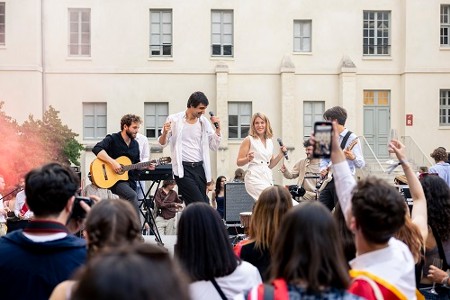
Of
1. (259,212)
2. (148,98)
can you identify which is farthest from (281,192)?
(148,98)

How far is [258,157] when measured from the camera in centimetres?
1059

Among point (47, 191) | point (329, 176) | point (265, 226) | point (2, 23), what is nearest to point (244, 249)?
point (265, 226)

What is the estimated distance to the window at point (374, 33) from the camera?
32.4m

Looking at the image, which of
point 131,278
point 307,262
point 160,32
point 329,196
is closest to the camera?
point 131,278

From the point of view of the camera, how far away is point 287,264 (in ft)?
9.53

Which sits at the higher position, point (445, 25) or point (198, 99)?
point (445, 25)

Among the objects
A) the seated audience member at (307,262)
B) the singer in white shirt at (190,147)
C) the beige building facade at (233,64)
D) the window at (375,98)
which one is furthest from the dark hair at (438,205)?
the window at (375,98)

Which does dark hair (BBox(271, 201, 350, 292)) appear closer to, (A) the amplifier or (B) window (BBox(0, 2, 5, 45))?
(A) the amplifier

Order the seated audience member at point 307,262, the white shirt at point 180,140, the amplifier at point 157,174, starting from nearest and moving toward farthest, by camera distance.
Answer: the seated audience member at point 307,262
the white shirt at point 180,140
the amplifier at point 157,174

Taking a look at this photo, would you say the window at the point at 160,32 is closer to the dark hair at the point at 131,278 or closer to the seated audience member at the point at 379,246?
the seated audience member at the point at 379,246

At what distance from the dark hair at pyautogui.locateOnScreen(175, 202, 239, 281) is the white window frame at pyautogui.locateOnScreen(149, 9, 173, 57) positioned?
92.4 feet

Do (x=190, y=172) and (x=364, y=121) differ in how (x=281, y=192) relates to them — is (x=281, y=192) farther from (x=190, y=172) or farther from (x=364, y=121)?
(x=364, y=121)

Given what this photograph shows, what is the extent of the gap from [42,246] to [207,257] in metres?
0.93

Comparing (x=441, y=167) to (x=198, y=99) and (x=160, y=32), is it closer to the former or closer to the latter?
(x=198, y=99)
